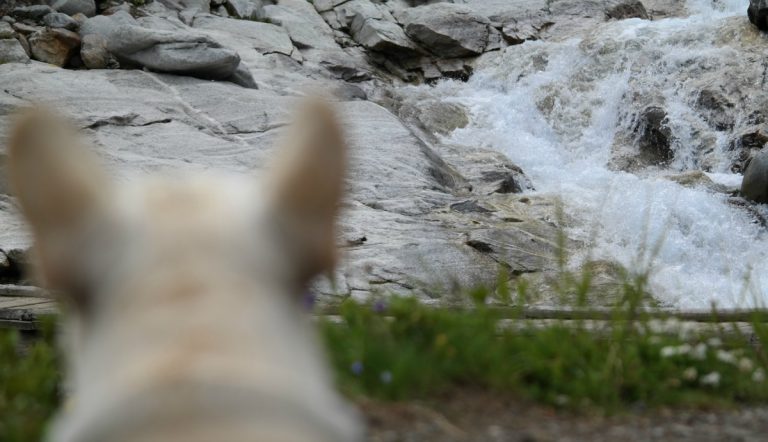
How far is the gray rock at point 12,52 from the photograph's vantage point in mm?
15297

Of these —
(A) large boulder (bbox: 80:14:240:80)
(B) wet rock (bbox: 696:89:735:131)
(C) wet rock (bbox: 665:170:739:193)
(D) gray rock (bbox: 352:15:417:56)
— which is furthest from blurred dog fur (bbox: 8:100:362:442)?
(D) gray rock (bbox: 352:15:417:56)

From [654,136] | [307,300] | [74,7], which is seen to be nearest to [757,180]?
[654,136]

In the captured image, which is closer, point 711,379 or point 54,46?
point 711,379

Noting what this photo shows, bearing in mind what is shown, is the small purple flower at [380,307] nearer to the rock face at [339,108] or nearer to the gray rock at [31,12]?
the rock face at [339,108]

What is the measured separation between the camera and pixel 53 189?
1.22 meters

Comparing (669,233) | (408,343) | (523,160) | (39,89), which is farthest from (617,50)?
(408,343)

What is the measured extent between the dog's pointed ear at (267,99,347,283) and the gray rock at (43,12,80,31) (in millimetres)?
16680

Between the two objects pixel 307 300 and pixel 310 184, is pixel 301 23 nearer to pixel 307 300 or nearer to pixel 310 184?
pixel 307 300

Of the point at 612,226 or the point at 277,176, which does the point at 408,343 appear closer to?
the point at 277,176

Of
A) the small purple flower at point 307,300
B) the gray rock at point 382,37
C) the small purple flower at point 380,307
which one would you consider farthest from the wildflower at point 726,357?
the gray rock at point 382,37

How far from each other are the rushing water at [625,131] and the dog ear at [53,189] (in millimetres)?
9976

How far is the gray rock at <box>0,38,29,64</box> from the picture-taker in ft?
50.2

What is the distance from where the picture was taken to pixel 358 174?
1273 cm

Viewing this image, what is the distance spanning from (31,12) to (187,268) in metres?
17.8
